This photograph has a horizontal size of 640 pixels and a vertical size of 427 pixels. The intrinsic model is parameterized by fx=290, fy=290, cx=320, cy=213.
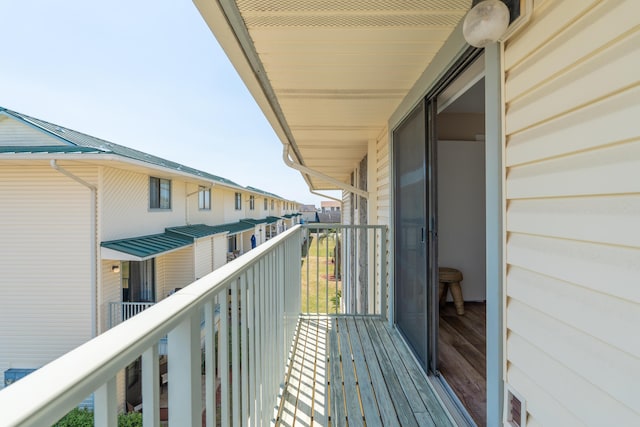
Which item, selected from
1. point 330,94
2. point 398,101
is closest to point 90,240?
point 330,94

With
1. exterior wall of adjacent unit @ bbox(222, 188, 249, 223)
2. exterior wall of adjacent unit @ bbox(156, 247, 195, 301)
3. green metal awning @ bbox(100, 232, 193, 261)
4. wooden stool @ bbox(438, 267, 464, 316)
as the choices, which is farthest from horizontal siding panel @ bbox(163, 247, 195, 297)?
wooden stool @ bbox(438, 267, 464, 316)

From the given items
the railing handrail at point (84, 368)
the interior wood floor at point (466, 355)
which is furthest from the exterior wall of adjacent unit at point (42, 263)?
the railing handrail at point (84, 368)

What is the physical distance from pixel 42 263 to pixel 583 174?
25.8ft

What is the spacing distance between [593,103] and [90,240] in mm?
7147

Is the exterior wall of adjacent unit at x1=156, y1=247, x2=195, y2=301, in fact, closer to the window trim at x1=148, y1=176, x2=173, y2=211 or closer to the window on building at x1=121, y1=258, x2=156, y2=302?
the window on building at x1=121, y1=258, x2=156, y2=302

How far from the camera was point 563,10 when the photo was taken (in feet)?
3.04

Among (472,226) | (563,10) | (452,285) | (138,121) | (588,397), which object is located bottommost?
(452,285)

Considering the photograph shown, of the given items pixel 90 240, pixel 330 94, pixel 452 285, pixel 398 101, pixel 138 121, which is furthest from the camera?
pixel 138 121

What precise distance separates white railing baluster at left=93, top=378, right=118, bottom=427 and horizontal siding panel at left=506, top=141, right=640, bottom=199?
47.8 inches

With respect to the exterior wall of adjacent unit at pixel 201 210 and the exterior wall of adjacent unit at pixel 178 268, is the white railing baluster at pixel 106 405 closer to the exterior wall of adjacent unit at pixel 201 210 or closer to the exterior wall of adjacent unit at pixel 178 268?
the exterior wall of adjacent unit at pixel 178 268

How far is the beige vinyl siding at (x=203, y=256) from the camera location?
870 centimetres

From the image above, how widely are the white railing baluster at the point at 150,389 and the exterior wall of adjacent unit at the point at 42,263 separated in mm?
6508

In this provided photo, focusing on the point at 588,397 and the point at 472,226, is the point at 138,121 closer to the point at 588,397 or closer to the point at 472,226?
the point at 472,226

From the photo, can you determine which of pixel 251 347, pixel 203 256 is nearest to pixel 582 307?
pixel 251 347
